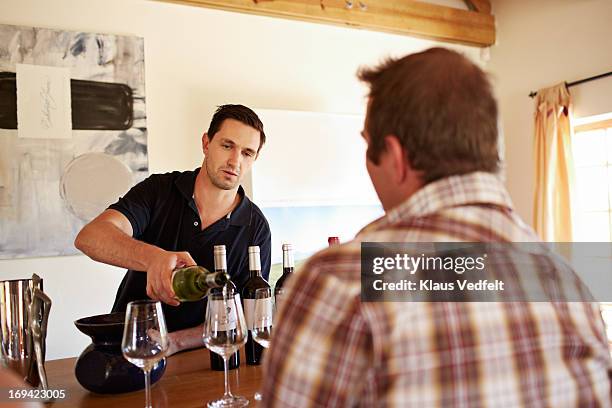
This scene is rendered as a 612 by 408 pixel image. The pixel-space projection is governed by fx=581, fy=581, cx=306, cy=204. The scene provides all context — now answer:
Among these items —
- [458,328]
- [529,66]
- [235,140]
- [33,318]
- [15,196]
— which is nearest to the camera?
[458,328]

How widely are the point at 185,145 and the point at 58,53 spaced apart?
86cm

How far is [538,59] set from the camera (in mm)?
4281

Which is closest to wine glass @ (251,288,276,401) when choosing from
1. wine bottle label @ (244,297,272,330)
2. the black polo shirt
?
wine bottle label @ (244,297,272,330)

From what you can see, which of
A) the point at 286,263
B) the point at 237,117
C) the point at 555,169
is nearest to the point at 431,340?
the point at 286,263

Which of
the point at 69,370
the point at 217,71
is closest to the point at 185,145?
the point at 217,71

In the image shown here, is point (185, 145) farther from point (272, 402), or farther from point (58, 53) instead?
point (272, 402)

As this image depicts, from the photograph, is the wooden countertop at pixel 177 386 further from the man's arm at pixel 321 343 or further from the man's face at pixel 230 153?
the man's face at pixel 230 153

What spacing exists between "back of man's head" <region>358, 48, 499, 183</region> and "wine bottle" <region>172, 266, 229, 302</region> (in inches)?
30.9

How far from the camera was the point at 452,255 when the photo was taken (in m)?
0.79

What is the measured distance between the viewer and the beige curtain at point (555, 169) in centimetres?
396

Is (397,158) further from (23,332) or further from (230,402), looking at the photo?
(23,332)

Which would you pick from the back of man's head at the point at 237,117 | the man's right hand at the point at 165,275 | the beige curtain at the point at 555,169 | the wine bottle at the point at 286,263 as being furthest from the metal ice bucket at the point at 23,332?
the beige curtain at the point at 555,169

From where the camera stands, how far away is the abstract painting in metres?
3.07

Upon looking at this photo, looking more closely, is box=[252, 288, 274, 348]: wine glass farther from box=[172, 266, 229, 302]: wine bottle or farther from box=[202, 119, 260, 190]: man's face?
box=[202, 119, 260, 190]: man's face
